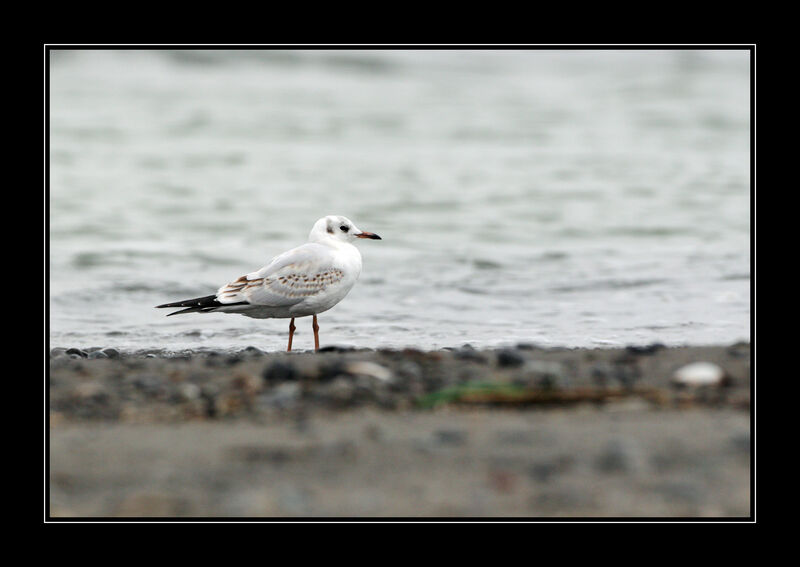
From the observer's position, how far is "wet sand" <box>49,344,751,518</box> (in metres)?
3.25

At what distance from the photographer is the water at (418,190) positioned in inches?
290

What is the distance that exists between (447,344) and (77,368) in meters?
2.35

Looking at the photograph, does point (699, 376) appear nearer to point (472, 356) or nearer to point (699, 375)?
point (699, 375)

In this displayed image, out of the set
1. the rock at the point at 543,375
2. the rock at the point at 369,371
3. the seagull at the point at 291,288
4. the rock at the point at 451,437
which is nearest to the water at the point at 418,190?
the seagull at the point at 291,288

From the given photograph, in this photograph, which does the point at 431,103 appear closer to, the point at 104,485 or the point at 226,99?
the point at 226,99

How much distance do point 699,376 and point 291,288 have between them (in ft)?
8.74

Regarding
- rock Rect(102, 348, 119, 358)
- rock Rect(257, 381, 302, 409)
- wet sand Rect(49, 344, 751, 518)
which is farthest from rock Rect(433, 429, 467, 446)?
rock Rect(102, 348, 119, 358)

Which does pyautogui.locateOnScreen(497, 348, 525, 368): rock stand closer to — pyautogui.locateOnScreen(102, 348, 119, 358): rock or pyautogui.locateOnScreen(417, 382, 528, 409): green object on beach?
pyautogui.locateOnScreen(417, 382, 528, 409): green object on beach

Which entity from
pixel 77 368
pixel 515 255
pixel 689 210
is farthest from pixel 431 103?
pixel 77 368

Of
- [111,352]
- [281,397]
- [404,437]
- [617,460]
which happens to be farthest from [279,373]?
[111,352]

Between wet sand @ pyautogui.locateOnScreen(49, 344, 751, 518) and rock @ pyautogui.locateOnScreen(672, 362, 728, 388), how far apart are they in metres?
0.02

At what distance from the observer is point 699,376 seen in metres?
4.50

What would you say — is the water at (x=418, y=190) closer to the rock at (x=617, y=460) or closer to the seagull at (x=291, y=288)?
the seagull at (x=291, y=288)
